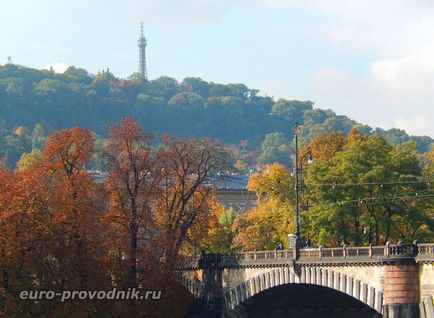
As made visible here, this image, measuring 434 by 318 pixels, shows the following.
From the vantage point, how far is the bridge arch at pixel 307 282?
6469 centimetres

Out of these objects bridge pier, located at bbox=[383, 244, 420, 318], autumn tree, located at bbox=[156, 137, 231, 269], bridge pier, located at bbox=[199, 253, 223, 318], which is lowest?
bridge pier, located at bbox=[199, 253, 223, 318]

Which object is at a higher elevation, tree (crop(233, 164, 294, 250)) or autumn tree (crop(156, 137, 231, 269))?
autumn tree (crop(156, 137, 231, 269))

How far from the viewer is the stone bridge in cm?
6109

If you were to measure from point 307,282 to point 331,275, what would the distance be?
2737 mm

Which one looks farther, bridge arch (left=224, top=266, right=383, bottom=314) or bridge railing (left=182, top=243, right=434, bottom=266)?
bridge arch (left=224, top=266, right=383, bottom=314)

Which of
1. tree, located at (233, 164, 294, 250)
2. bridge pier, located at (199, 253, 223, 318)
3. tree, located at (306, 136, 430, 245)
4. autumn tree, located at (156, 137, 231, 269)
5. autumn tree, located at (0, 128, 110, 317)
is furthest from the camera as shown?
tree, located at (233, 164, 294, 250)

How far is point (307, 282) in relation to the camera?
7062 centimetres

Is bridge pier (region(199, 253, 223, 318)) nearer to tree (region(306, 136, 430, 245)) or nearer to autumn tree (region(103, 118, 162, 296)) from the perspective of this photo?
autumn tree (region(103, 118, 162, 296))

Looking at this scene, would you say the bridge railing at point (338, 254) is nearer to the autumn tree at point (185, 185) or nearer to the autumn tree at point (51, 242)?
the autumn tree at point (185, 185)

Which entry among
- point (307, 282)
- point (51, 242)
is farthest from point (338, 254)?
point (51, 242)

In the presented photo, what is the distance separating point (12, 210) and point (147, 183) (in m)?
11.5

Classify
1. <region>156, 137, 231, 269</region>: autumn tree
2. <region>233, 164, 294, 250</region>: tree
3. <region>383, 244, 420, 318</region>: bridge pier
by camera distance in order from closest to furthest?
<region>383, 244, 420, 318</region>: bridge pier
<region>156, 137, 231, 269</region>: autumn tree
<region>233, 164, 294, 250</region>: tree


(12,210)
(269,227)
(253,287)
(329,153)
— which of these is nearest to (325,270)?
(253,287)

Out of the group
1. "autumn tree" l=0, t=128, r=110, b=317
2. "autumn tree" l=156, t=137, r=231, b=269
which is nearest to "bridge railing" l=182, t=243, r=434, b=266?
"autumn tree" l=156, t=137, r=231, b=269
